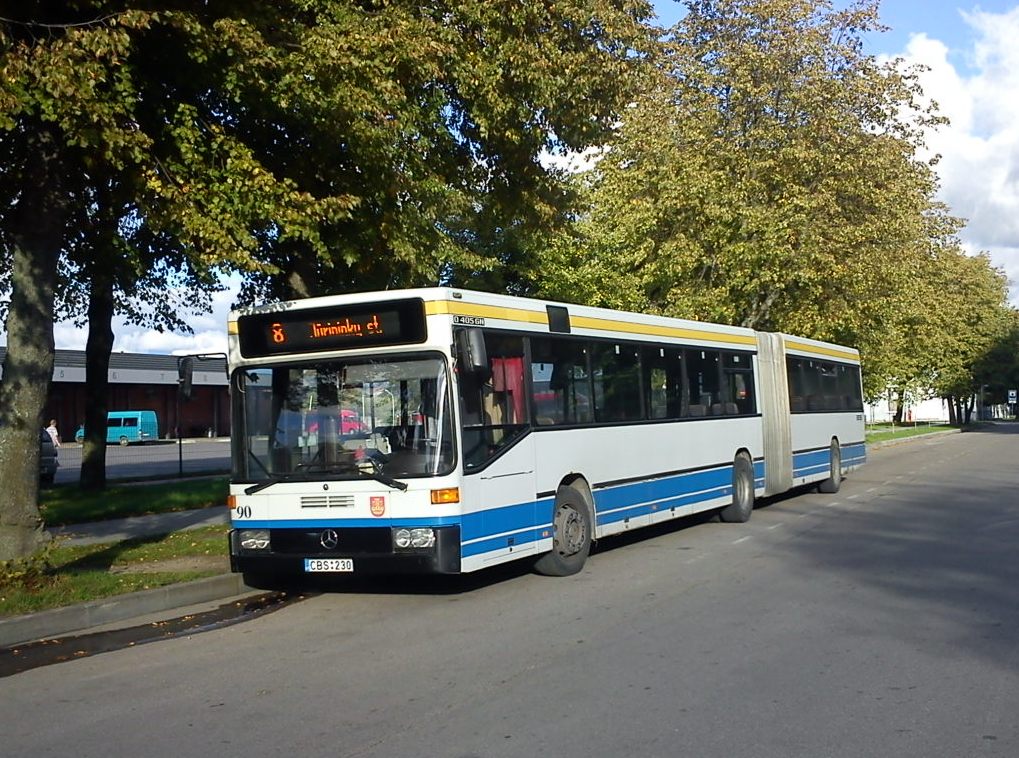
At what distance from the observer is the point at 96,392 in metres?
23.1

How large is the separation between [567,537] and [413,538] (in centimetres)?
257

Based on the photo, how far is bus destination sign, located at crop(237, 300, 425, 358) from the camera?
10555mm

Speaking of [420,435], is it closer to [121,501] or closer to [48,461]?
[121,501]

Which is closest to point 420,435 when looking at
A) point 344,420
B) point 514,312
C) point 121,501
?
point 344,420

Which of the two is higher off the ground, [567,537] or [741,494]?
[741,494]

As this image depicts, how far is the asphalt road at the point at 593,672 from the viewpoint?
245 inches

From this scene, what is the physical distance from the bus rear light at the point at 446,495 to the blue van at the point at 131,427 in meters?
59.0

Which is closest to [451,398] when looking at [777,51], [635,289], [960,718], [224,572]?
[224,572]

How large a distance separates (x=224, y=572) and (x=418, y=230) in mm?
5032

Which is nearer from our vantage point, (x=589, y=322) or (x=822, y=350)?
(x=589, y=322)

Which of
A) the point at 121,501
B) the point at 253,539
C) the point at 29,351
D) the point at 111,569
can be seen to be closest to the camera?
the point at 253,539

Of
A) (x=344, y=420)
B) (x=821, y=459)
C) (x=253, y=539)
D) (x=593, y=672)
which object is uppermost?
(x=344, y=420)

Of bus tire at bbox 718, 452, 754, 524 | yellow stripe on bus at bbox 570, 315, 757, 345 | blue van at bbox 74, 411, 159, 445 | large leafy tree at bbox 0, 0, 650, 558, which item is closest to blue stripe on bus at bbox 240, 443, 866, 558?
bus tire at bbox 718, 452, 754, 524

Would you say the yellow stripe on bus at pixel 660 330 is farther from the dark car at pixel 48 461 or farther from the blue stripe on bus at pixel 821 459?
the dark car at pixel 48 461
